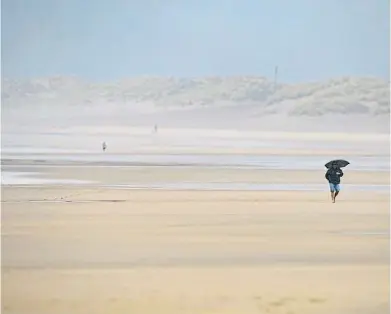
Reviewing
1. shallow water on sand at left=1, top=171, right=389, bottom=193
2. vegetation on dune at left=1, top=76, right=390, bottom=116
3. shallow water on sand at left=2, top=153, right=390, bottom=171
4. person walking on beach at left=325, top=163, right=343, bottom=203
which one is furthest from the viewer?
vegetation on dune at left=1, top=76, right=390, bottom=116

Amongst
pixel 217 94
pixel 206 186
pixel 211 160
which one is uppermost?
pixel 217 94

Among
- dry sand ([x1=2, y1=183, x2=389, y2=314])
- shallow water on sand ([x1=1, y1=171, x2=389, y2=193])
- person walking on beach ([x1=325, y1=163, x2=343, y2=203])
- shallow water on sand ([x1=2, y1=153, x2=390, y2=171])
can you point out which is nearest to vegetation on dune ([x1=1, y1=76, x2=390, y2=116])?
shallow water on sand ([x1=2, y1=153, x2=390, y2=171])

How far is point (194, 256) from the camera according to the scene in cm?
511

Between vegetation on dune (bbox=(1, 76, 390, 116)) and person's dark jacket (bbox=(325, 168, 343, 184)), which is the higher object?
vegetation on dune (bbox=(1, 76, 390, 116))

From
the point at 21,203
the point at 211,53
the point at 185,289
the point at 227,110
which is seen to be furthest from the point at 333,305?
the point at 227,110

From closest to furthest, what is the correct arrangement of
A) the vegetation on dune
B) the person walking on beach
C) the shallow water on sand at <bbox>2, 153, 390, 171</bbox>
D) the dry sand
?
the dry sand
the person walking on beach
the shallow water on sand at <bbox>2, 153, 390, 171</bbox>
the vegetation on dune

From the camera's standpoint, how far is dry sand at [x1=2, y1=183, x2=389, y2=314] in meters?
4.11

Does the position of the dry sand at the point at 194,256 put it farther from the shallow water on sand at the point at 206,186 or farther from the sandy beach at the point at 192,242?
the shallow water on sand at the point at 206,186

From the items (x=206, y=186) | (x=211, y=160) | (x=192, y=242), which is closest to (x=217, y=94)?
(x=211, y=160)

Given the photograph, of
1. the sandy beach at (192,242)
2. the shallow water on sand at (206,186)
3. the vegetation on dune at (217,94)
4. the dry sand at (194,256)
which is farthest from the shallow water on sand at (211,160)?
the vegetation on dune at (217,94)

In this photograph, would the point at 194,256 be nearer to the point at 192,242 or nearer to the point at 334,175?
the point at 192,242

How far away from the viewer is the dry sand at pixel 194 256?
4.11m

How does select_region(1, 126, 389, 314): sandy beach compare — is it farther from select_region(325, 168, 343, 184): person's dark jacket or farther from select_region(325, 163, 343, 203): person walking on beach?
select_region(325, 168, 343, 184): person's dark jacket

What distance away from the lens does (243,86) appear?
2627cm
